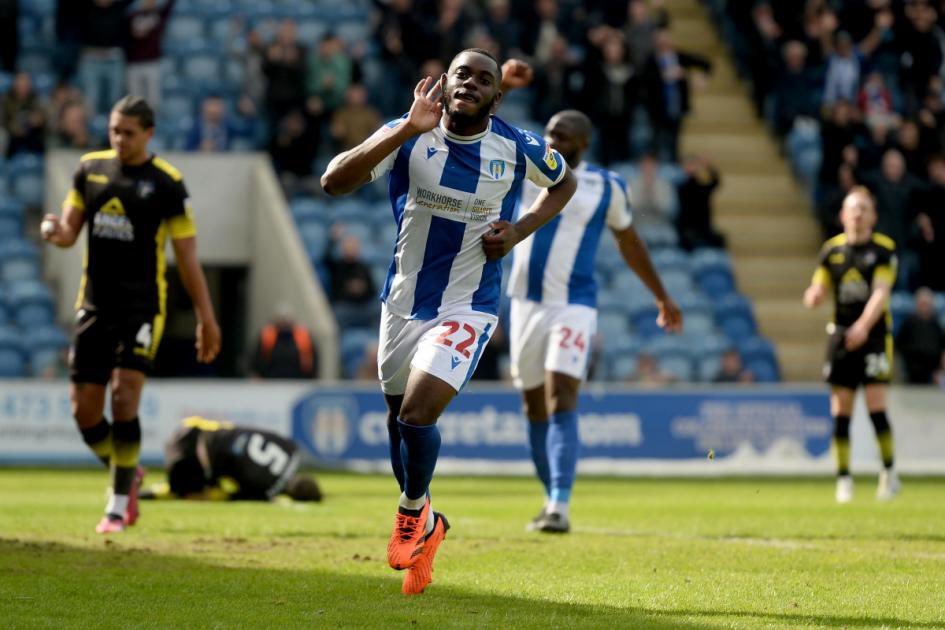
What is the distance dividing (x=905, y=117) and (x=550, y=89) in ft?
20.1

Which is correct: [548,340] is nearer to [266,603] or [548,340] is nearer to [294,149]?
[266,603]

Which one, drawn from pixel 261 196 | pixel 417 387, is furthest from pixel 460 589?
pixel 261 196

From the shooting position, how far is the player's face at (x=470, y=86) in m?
6.79

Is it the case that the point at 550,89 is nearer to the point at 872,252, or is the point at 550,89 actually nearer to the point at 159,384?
the point at 159,384

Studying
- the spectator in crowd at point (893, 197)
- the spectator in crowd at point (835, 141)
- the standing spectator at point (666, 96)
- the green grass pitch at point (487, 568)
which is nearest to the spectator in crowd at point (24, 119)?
the standing spectator at point (666, 96)

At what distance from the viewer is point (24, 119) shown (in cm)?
2038

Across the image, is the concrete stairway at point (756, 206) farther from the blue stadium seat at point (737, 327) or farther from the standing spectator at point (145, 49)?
the standing spectator at point (145, 49)

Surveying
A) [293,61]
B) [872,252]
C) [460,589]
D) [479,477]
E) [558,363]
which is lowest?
[479,477]

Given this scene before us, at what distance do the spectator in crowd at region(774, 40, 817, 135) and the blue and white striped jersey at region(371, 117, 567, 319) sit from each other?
60.1 feet

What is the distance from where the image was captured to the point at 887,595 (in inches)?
Answer: 262

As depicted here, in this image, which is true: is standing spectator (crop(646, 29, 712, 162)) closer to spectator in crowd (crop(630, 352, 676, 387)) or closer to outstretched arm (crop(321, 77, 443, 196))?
spectator in crowd (crop(630, 352, 676, 387))

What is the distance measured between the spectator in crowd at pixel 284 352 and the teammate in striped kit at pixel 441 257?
37.0 feet

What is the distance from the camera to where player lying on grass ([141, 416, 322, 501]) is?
39.4 feet

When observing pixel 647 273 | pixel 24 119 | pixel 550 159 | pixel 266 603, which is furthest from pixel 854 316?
pixel 24 119
